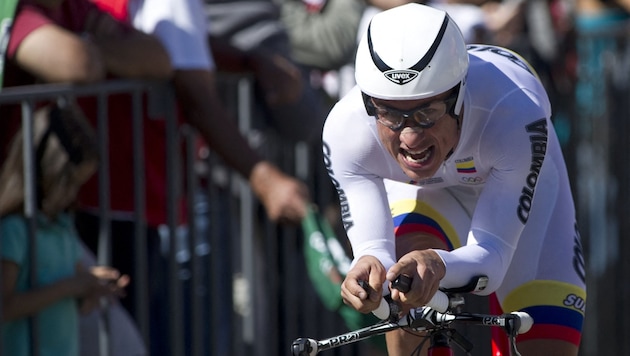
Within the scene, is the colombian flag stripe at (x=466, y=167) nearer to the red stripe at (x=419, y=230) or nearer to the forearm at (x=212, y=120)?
the red stripe at (x=419, y=230)

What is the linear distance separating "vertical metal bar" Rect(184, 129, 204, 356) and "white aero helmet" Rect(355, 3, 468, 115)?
212cm

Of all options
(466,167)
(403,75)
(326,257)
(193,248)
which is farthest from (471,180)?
(193,248)

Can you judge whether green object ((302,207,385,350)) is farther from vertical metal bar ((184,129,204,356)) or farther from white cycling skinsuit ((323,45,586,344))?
white cycling skinsuit ((323,45,586,344))

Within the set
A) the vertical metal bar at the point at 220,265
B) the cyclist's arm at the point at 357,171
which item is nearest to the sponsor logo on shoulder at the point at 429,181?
the cyclist's arm at the point at 357,171

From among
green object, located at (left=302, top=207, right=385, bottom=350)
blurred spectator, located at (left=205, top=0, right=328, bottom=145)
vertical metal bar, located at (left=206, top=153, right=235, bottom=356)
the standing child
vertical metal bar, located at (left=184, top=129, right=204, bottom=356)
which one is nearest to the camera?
the standing child

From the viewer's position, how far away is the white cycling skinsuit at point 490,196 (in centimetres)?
449

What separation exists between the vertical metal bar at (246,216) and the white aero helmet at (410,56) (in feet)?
8.21

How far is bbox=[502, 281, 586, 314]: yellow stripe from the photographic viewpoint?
500cm

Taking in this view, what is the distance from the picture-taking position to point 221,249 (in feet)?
22.0

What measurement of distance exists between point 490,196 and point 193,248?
85.1 inches

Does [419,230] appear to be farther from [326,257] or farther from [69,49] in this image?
[69,49]

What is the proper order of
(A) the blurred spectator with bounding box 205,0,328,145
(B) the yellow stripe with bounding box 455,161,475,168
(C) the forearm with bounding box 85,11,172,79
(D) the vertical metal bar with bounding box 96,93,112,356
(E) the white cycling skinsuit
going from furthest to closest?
(A) the blurred spectator with bounding box 205,0,328,145 < (C) the forearm with bounding box 85,11,172,79 < (D) the vertical metal bar with bounding box 96,93,112,356 < (B) the yellow stripe with bounding box 455,161,475,168 < (E) the white cycling skinsuit

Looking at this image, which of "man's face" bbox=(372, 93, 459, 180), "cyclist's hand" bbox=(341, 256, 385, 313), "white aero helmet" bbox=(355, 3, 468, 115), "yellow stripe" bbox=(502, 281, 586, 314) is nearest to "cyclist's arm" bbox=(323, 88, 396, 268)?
"man's face" bbox=(372, 93, 459, 180)

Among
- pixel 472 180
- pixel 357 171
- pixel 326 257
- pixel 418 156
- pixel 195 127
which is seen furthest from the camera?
pixel 195 127
